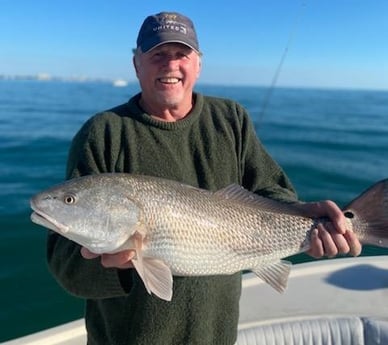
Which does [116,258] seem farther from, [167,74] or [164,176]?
[167,74]

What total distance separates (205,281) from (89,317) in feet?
2.63

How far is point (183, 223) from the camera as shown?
2738 millimetres

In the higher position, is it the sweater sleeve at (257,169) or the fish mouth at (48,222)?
the sweater sleeve at (257,169)

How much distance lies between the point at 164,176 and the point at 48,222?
0.77m

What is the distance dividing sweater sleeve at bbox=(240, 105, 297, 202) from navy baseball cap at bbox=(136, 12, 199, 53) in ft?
2.10

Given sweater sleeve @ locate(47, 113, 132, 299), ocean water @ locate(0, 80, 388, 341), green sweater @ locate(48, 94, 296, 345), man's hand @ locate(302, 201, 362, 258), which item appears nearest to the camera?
sweater sleeve @ locate(47, 113, 132, 299)

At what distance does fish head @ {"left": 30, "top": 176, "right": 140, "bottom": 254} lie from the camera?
2576 millimetres

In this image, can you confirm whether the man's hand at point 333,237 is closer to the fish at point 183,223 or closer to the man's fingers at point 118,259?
the fish at point 183,223

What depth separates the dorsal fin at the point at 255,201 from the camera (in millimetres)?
2900

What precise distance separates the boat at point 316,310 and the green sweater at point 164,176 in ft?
3.95

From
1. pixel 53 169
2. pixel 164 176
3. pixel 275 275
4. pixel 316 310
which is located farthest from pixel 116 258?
pixel 53 169

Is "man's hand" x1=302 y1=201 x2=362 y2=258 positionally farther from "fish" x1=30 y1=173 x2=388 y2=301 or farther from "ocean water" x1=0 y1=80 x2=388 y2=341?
"ocean water" x1=0 y1=80 x2=388 y2=341

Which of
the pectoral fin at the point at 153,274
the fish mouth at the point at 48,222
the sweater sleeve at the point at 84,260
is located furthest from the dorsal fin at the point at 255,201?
the fish mouth at the point at 48,222

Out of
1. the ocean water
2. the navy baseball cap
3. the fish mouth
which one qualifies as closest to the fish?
the fish mouth
